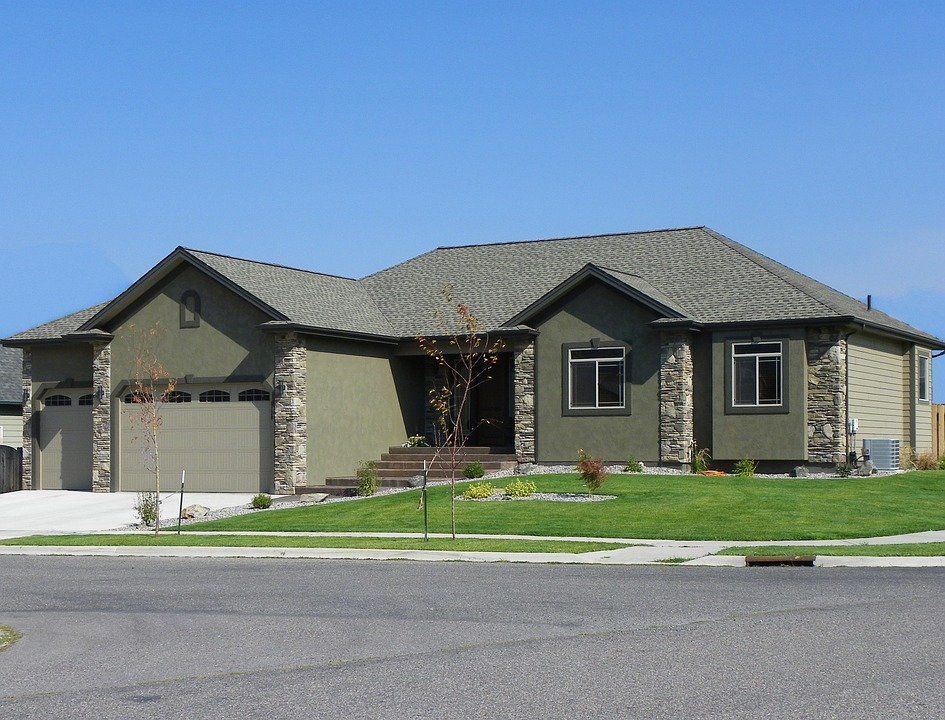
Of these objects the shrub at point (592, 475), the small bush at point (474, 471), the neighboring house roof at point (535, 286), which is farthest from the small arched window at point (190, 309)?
the shrub at point (592, 475)

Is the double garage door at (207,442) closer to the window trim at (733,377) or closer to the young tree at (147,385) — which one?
the young tree at (147,385)

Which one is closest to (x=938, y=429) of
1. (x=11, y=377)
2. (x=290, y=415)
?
(x=290, y=415)

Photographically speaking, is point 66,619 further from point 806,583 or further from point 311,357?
point 311,357

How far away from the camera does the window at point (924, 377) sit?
40.3 meters

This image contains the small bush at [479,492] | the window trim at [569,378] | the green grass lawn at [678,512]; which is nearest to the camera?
the green grass lawn at [678,512]

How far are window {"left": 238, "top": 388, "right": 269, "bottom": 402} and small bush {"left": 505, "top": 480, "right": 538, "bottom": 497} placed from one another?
865 cm

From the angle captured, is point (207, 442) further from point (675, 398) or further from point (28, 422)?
point (675, 398)

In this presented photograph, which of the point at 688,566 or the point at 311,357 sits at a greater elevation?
the point at 311,357

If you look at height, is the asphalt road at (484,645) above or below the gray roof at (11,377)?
below

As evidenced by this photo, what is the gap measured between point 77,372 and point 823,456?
22.2 m

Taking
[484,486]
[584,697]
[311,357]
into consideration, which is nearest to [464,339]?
[311,357]

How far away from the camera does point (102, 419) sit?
37.3 m

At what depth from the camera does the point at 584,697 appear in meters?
9.23

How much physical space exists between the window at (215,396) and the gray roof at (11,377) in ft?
52.0
